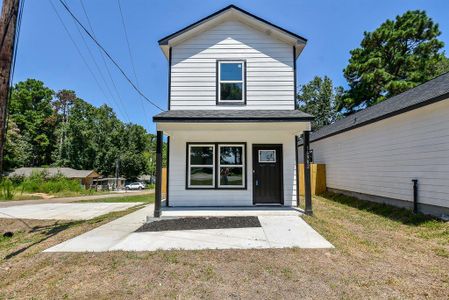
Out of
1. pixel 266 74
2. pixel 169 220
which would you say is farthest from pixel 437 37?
pixel 169 220

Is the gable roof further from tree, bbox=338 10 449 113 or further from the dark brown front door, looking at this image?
tree, bbox=338 10 449 113

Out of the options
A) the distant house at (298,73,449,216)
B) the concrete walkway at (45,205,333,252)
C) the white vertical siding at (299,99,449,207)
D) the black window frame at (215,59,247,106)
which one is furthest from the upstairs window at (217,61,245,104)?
the white vertical siding at (299,99,449,207)

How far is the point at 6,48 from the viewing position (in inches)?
189

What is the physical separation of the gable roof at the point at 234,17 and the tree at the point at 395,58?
16.9 metres

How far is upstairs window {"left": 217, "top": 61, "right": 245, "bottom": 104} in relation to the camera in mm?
9430

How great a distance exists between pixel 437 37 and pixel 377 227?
77.4 feet

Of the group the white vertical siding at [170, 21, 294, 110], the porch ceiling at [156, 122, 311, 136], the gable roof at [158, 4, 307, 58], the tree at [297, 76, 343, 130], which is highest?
the tree at [297, 76, 343, 130]

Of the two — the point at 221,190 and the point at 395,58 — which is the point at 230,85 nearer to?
the point at 221,190

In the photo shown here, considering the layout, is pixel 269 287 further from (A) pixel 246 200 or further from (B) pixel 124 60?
(B) pixel 124 60

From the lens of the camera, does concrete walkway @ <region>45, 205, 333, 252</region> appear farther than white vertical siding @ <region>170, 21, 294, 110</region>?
No

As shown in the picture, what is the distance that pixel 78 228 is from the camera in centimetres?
733

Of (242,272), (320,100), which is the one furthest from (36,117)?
(242,272)

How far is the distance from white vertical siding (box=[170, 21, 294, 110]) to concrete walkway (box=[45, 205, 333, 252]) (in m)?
4.59

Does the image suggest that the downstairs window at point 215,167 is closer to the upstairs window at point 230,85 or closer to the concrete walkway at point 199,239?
the upstairs window at point 230,85
